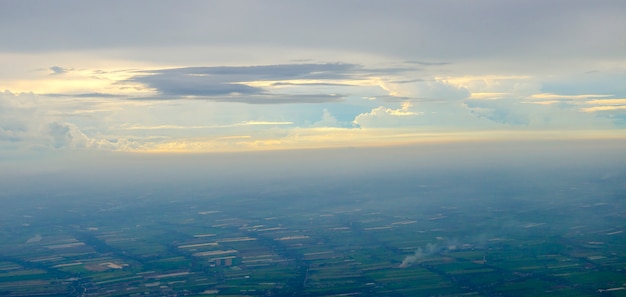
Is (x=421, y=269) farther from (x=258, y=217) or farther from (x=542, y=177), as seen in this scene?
(x=542, y=177)

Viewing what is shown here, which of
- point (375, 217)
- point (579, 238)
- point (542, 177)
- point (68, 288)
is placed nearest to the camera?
point (68, 288)

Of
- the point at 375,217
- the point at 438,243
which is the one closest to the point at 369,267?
the point at 438,243

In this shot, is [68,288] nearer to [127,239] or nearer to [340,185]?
[127,239]

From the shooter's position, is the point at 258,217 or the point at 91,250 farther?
the point at 258,217

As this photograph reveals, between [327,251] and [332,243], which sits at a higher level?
[327,251]

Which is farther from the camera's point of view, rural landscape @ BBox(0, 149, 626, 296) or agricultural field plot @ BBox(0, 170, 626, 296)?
rural landscape @ BBox(0, 149, 626, 296)

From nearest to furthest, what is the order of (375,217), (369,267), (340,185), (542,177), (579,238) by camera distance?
(369,267) < (579,238) < (375,217) < (542,177) < (340,185)

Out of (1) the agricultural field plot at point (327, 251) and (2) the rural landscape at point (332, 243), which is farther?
(2) the rural landscape at point (332, 243)

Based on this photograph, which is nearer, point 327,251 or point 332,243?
point 327,251

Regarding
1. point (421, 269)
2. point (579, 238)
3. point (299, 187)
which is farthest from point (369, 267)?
point (299, 187)
